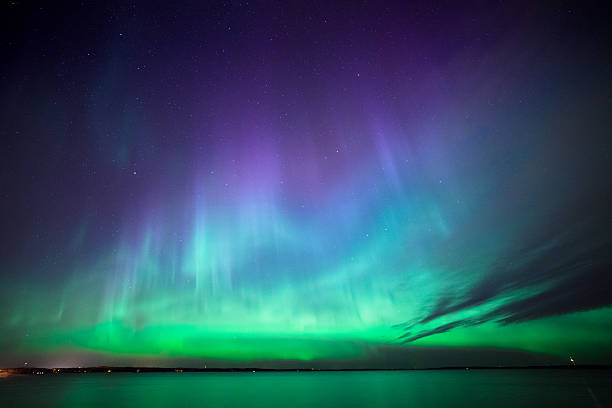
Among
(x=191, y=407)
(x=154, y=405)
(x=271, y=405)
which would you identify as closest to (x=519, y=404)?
(x=271, y=405)

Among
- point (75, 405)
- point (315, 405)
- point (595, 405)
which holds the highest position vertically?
point (75, 405)

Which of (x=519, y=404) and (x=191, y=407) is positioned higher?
(x=191, y=407)

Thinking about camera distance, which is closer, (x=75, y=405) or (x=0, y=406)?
(x=0, y=406)

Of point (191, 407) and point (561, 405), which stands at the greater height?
point (191, 407)

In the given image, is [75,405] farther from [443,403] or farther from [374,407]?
[443,403]

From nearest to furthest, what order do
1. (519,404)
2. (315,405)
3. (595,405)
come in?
(595,405) < (519,404) < (315,405)

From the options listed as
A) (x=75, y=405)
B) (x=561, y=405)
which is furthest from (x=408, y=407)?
(x=75, y=405)

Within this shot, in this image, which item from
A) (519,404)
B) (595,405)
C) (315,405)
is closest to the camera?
(595,405)

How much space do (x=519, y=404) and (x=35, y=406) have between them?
60.0 metres

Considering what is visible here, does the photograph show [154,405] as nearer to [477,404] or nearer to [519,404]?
[477,404]

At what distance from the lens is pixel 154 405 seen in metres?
52.9

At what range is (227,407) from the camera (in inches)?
2010

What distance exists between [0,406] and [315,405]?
3801 centimetres

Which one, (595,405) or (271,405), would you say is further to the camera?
(271,405)
